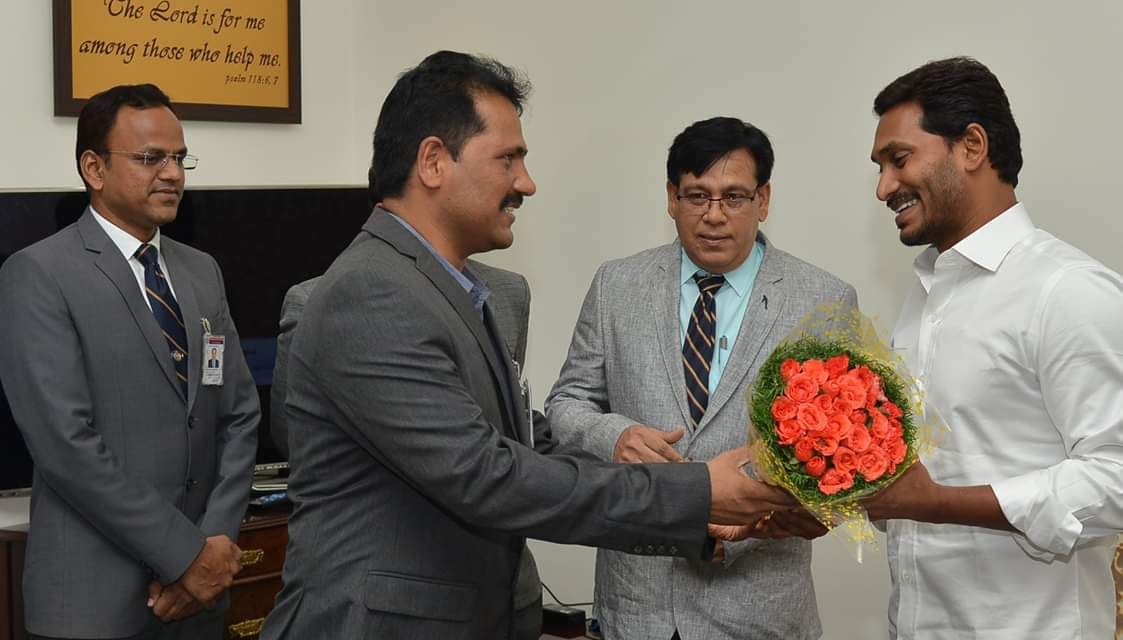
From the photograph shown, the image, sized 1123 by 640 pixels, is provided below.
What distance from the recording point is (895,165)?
255 centimetres

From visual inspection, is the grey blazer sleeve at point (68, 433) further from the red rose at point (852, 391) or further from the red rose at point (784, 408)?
the red rose at point (852, 391)

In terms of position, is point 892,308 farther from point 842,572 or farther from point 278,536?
point 278,536

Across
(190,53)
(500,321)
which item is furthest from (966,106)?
(190,53)

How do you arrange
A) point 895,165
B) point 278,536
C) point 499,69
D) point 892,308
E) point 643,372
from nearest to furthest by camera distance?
point 499,69 < point 895,165 < point 643,372 < point 892,308 < point 278,536

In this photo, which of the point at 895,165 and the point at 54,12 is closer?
the point at 895,165

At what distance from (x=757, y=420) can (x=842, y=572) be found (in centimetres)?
172

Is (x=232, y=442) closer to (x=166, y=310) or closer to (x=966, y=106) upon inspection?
(x=166, y=310)

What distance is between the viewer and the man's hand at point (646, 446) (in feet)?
8.66

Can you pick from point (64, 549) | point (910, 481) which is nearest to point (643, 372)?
point (910, 481)

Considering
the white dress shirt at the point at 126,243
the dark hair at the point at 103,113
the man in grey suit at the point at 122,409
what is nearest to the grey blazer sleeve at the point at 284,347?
the man in grey suit at the point at 122,409

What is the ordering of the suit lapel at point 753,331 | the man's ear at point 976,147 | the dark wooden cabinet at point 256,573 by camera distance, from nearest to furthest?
the man's ear at point 976,147 → the suit lapel at point 753,331 → the dark wooden cabinet at point 256,573

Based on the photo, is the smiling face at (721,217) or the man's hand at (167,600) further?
the man's hand at (167,600)

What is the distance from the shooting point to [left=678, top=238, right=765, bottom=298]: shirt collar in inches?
115

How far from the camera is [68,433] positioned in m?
2.95
